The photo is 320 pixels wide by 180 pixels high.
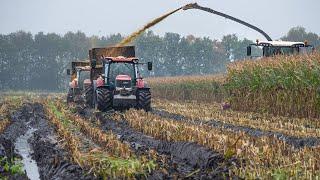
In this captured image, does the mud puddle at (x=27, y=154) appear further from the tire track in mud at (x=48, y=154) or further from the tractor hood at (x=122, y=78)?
the tractor hood at (x=122, y=78)

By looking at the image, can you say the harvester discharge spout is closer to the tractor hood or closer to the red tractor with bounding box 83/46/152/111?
the red tractor with bounding box 83/46/152/111

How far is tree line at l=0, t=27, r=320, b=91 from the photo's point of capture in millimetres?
83438

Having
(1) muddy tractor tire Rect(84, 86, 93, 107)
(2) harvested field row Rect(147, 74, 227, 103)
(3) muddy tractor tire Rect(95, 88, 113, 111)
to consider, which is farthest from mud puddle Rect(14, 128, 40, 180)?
(2) harvested field row Rect(147, 74, 227, 103)

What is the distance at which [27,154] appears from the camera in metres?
10.5

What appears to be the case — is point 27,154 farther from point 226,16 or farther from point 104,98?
point 226,16

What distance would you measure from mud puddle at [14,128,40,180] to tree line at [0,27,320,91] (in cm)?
6141

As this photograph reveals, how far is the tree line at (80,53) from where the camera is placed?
83.4m

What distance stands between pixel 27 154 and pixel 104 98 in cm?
799

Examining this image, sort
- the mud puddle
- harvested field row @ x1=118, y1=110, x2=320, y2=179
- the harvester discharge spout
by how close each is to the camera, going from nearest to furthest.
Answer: harvested field row @ x1=118, y1=110, x2=320, y2=179, the mud puddle, the harvester discharge spout

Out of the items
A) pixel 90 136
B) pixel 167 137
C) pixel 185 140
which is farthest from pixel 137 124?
pixel 185 140

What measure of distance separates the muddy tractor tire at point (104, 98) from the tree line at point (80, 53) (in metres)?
55.7

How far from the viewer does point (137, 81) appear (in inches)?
741

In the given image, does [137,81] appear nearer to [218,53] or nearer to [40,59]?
[40,59]

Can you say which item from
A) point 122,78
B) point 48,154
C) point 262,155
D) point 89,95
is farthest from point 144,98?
point 262,155
